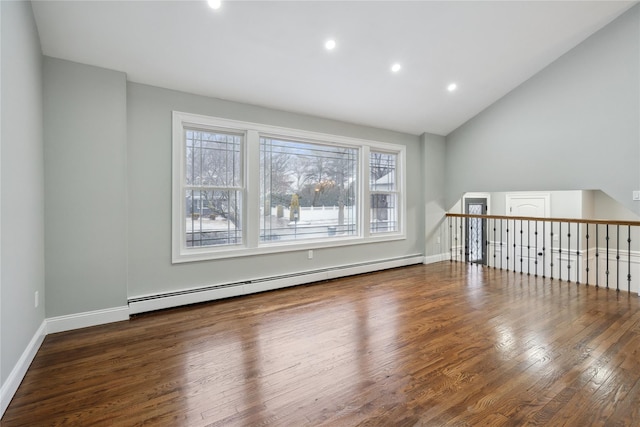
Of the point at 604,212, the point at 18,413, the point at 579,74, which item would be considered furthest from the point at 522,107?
the point at 18,413

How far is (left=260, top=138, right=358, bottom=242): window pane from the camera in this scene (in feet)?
14.0

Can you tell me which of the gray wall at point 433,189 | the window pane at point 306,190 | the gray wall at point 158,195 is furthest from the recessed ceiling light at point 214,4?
the gray wall at point 433,189

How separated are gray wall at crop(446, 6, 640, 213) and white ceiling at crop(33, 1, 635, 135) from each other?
25 centimetres

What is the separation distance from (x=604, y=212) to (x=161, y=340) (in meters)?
8.38

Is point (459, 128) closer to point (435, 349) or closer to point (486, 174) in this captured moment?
Answer: point (486, 174)

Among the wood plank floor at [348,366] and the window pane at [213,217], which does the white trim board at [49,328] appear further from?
the window pane at [213,217]

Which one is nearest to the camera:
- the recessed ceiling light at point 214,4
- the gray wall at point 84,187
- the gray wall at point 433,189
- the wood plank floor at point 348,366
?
the wood plank floor at point 348,366

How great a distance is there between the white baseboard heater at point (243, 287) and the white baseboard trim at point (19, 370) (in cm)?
77

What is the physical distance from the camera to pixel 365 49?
343 centimetres

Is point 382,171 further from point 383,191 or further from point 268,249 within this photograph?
point 268,249

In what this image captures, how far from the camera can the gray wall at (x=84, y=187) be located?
278cm

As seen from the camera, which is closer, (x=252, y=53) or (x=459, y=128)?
(x=252, y=53)

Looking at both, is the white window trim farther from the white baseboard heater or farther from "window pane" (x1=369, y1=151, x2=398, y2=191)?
the white baseboard heater

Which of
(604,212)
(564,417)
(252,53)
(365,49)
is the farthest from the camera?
(604,212)
